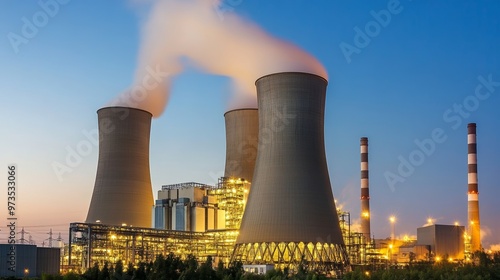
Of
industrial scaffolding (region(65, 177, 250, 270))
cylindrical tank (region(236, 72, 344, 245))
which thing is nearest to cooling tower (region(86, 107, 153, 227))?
industrial scaffolding (region(65, 177, 250, 270))

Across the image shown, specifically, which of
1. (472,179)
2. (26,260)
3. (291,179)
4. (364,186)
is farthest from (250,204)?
(472,179)

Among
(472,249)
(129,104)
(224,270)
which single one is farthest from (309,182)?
(472,249)

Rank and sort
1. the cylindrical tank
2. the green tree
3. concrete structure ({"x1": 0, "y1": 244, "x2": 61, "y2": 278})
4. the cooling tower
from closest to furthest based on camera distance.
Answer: the green tree → concrete structure ({"x1": 0, "y1": 244, "x2": 61, "y2": 278}) → the cylindrical tank → the cooling tower

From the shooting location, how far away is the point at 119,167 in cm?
3092

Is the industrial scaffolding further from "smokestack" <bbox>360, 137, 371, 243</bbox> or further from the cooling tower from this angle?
"smokestack" <bbox>360, 137, 371, 243</bbox>

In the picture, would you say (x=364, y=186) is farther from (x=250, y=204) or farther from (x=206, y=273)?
(x=206, y=273)

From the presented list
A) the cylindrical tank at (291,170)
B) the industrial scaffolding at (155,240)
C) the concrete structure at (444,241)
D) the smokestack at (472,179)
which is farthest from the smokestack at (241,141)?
the smokestack at (472,179)

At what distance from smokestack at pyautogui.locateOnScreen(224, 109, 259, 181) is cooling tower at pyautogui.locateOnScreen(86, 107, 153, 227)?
4.81 m

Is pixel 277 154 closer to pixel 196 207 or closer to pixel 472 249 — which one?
pixel 196 207

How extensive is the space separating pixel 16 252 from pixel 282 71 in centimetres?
1302

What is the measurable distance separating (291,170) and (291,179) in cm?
36

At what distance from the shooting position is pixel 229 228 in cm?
3384

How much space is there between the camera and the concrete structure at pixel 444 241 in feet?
136

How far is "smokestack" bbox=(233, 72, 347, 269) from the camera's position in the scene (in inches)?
1024
